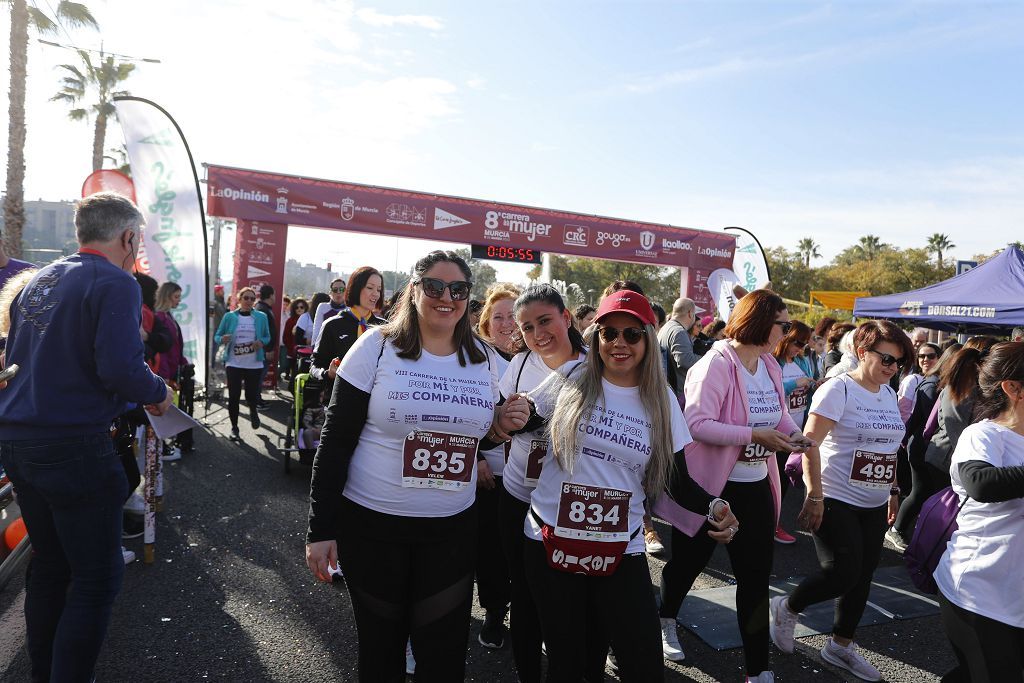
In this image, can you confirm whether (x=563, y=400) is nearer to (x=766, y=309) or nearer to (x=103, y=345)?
(x=766, y=309)

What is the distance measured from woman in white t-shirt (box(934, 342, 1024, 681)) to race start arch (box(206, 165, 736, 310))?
13.3 meters

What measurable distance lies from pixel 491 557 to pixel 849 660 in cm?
199

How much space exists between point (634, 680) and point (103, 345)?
2274 mm

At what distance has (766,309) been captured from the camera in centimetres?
317

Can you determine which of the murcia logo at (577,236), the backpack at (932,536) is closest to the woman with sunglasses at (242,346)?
the backpack at (932,536)

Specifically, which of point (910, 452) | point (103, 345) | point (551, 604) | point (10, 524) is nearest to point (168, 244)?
point (10, 524)

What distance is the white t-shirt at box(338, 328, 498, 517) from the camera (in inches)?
87.4

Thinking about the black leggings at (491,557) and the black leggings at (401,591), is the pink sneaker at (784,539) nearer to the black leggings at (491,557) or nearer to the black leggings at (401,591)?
the black leggings at (491,557)

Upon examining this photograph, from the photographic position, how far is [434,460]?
225 centimetres

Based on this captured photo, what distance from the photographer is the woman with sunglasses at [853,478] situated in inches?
129

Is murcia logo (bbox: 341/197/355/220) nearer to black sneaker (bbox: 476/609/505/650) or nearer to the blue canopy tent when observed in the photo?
the blue canopy tent

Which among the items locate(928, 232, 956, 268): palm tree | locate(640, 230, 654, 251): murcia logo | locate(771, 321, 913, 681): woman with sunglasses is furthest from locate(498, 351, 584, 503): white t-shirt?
locate(928, 232, 956, 268): palm tree

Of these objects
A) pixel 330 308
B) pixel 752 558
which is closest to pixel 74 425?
pixel 752 558

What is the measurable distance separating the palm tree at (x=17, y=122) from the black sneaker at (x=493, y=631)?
651 inches
